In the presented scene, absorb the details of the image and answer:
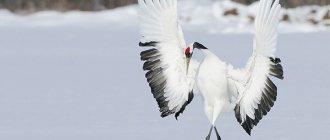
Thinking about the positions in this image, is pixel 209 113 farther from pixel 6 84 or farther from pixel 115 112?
pixel 6 84

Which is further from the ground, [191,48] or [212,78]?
[191,48]

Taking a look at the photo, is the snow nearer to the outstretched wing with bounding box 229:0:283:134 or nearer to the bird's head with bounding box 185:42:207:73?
the outstretched wing with bounding box 229:0:283:134

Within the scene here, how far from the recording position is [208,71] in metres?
5.83

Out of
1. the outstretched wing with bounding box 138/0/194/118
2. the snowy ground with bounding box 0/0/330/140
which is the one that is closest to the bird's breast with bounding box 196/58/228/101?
the outstretched wing with bounding box 138/0/194/118

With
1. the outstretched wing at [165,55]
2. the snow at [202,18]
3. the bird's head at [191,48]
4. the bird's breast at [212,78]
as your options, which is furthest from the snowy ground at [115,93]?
the snow at [202,18]

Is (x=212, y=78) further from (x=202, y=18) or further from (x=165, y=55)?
(x=202, y=18)

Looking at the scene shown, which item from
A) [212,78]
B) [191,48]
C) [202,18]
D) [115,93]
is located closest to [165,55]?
[191,48]

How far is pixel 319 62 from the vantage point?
38.3 feet

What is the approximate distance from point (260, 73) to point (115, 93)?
11.7ft

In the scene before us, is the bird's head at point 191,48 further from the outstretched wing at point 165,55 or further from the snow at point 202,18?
the snow at point 202,18

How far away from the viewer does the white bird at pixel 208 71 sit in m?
5.63

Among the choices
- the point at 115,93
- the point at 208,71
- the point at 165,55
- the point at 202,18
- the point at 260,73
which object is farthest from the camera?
the point at 202,18

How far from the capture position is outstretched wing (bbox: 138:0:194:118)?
20.0ft

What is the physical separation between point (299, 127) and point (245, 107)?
0.89 meters
